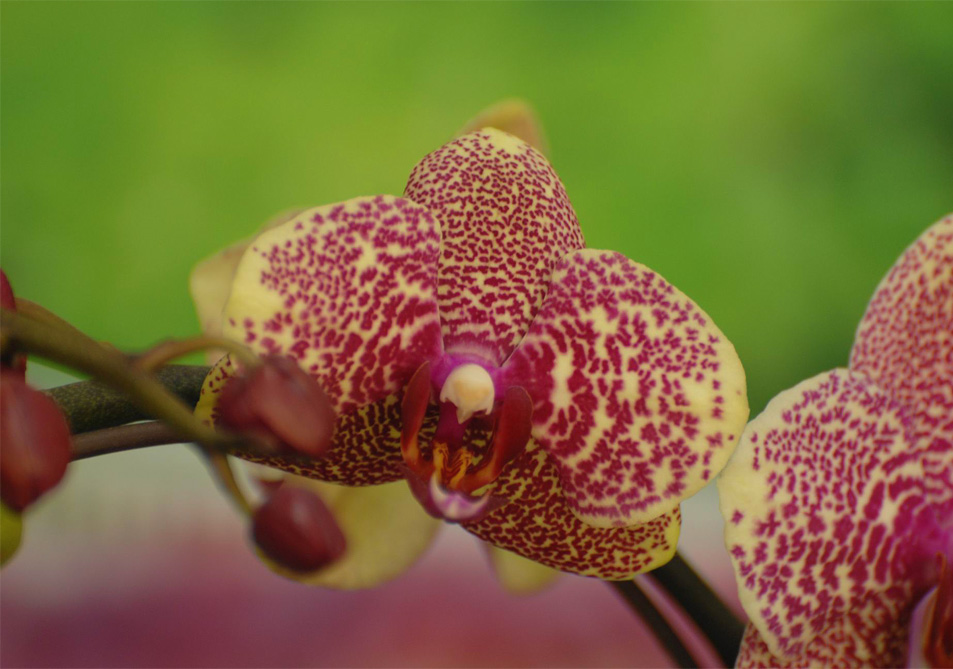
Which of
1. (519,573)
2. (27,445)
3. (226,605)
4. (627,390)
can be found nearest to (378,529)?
(519,573)

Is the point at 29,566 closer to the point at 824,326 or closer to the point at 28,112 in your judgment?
the point at 28,112

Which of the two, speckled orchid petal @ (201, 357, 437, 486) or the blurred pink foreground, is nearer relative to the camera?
speckled orchid petal @ (201, 357, 437, 486)

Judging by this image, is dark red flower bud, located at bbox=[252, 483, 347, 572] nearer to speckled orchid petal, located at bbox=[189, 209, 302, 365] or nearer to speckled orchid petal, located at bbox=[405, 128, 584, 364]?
speckled orchid petal, located at bbox=[405, 128, 584, 364]

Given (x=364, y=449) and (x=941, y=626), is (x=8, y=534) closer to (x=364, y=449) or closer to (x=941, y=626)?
(x=364, y=449)

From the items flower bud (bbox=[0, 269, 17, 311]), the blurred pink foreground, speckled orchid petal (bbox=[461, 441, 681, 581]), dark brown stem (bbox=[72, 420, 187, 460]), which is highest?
flower bud (bbox=[0, 269, 17, 311])

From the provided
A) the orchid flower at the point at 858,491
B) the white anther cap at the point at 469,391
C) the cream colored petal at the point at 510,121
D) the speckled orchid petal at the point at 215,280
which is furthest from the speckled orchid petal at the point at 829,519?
the speckled orchid petal at the point at 215,280

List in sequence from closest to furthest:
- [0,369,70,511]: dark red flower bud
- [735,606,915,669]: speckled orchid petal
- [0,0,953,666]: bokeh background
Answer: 1. [0,369,70,511]: dark red flower bud
2. [735,606,915,669]: speckled orchid petal
3. [0,0,953,666]: bokeh background

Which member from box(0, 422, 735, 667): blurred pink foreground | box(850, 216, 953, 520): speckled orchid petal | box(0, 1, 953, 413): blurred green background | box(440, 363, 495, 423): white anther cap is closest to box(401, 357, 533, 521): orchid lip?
box(440, 363, 495, 423): white anther cap

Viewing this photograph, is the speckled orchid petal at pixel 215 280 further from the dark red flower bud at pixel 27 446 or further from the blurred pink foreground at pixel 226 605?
the blurred pink foreground at pixel 226 605

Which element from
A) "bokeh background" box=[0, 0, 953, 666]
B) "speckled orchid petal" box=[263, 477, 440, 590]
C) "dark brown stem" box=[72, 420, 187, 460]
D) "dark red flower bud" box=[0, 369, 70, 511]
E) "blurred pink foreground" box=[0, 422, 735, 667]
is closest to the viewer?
"dark red flower bud" box=[0, 369, 70, 511]
